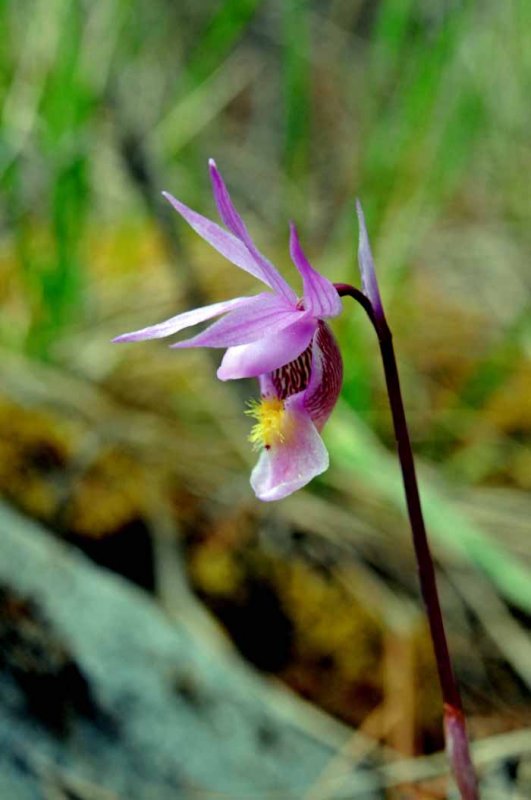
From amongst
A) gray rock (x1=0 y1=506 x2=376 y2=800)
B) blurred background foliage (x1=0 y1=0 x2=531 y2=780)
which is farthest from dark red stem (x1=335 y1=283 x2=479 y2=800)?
blurred background foliage (x1=0 y1=0 x2=531 y2=780)

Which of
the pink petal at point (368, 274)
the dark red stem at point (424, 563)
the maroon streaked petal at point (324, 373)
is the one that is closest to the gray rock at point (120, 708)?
the dark red stem at point (424, 563)

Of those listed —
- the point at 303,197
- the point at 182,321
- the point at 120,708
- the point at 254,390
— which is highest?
the point at 303,197

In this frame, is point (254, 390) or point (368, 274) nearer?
point (368, 274)

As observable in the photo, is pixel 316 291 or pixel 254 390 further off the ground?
pixel 254 390

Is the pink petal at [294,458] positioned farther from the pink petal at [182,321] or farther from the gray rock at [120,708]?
the gray rock at [120,708]

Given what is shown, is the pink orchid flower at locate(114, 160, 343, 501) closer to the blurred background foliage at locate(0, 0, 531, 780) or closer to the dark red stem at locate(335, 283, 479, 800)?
the dark red stem at locate(335, 283, 479, 800)

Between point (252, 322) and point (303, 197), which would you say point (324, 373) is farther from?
point (303, 197)

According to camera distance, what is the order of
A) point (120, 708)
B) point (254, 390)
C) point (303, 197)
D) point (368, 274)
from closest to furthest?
1. point (368, 274)
2. point (120, 708)
3. point (254, 390)
4. point (303, 197)

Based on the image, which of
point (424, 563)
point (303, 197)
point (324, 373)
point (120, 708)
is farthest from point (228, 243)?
point (303, 197)
